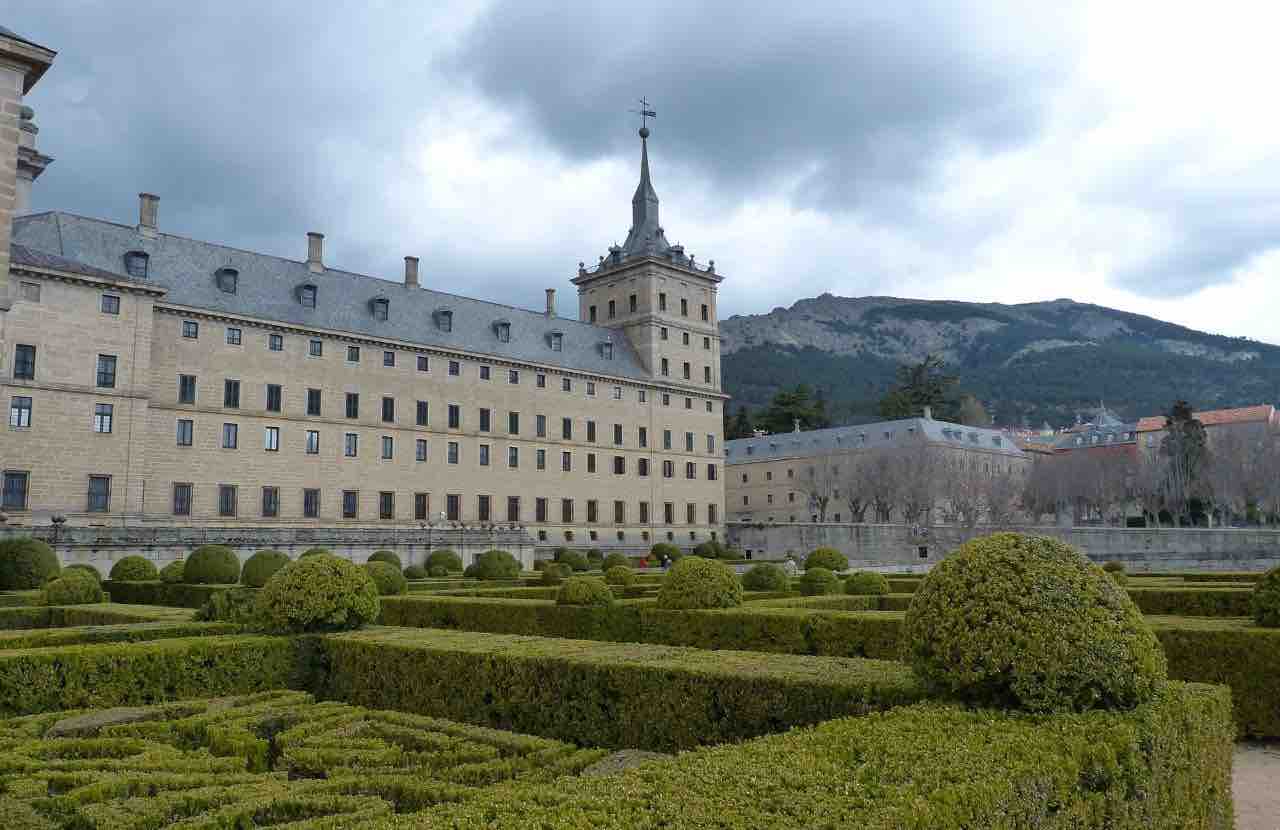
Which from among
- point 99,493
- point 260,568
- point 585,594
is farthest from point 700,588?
point 99,493

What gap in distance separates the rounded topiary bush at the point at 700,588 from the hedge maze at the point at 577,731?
1.20 meters

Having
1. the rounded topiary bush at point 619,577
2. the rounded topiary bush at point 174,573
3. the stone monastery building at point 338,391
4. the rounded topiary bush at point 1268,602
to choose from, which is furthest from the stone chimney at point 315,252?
the rounded topiary bush at point 1268,602

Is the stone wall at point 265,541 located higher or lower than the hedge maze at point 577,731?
higher

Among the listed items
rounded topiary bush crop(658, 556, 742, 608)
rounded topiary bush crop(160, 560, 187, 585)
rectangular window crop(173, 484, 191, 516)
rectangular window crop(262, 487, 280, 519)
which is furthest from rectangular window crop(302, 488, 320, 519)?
rounded topiary bush crop(658, 556, 742, 608)

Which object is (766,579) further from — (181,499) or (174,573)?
(181,499)

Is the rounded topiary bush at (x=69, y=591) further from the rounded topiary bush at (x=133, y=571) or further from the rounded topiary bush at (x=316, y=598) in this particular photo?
the rounded topiary bush at (x=133, y=571)

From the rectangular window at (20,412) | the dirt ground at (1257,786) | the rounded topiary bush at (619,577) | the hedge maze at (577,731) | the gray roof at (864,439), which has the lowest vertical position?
the dirt ground at (1257,786)

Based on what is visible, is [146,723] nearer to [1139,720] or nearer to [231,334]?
[1139,720]

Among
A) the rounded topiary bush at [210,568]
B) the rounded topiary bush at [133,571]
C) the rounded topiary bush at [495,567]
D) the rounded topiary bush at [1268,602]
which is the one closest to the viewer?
the rounded topiary bush at [1268,602]

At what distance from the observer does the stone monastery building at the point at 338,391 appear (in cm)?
3472

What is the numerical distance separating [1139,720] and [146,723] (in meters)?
7.90

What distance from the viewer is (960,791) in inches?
161

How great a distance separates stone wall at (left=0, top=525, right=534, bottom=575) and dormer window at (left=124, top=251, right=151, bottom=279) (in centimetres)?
1174

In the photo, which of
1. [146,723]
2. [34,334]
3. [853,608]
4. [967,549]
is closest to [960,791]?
[967,549]
